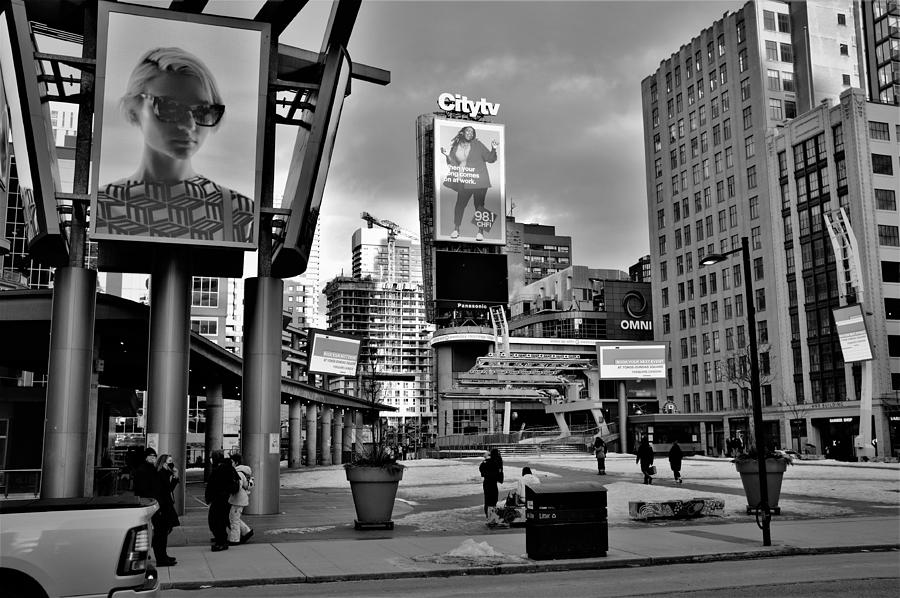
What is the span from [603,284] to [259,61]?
131185mm

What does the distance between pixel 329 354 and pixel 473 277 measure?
16.1m

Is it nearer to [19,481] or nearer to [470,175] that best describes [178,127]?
[19,481]

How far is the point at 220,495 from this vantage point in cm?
1652

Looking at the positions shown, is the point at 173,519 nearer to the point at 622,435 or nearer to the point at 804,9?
the point at 622,435

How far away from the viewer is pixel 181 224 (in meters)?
24.9

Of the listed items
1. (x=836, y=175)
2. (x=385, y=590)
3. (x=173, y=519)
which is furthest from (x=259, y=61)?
(x=836, y=175)

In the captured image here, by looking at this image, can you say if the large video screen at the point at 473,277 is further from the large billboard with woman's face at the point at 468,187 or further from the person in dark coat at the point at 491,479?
the person in dark coat at the point at 491,479

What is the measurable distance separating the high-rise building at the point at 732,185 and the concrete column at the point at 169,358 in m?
73.2

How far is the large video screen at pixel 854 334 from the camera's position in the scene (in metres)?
67.1

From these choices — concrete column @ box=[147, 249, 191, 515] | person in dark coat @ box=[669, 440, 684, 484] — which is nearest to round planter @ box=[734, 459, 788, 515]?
person in dark coat @ box=[669, 440, 684, 484]

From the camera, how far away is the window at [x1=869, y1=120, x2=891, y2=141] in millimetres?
83688

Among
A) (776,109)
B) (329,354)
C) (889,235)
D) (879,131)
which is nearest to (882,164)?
(879,131)

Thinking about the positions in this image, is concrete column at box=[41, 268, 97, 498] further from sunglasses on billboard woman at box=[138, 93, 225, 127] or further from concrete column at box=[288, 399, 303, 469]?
concrete column at box=[288, 399, 303, 469]

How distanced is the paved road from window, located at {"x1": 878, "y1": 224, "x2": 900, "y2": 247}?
76.1 m
